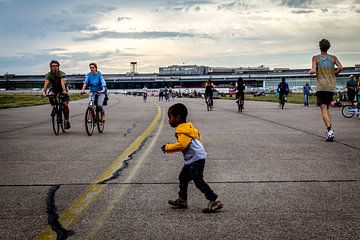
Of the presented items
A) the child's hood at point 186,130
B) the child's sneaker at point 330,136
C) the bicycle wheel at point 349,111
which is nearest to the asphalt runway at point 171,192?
the child's sneaker at point 330,136

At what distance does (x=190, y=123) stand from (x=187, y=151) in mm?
317

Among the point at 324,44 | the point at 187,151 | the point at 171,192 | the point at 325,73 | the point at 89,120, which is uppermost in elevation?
the point at 324,44

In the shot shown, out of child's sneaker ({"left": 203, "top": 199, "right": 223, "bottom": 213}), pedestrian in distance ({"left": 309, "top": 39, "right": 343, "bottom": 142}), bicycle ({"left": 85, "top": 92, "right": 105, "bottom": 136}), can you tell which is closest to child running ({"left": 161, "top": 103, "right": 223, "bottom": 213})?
child's sneaker ({"left": 203, "top": 199, "right": 223, "bottom": 213})

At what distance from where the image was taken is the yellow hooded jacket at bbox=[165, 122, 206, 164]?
16.2ft

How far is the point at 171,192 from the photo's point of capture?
5.72 metres

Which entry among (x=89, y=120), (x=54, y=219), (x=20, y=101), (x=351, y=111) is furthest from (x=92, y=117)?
(x=20, y=101)

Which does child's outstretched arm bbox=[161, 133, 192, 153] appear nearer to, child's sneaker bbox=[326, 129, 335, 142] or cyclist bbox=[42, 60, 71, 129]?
child's sneaker bbox=[326, 129, 335, 142]

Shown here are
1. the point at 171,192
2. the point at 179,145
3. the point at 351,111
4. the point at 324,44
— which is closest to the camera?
the point at 179,145

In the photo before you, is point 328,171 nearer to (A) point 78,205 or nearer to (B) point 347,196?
(B) point 347,196

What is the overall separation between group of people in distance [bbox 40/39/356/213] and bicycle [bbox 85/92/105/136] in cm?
45

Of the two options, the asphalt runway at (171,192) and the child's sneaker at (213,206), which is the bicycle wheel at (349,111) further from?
the child's sneaker at (213,206)

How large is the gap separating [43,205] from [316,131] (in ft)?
32.7

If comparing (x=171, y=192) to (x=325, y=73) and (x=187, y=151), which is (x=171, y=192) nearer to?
(x=187, y=151)

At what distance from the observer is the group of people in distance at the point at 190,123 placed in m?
4.98
